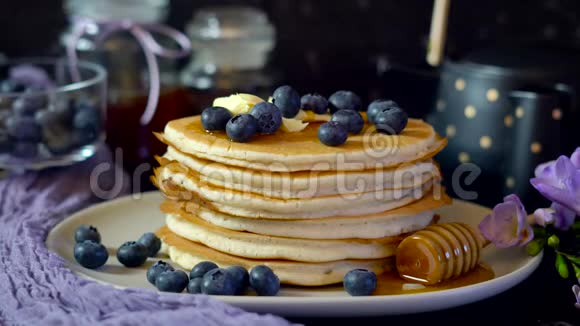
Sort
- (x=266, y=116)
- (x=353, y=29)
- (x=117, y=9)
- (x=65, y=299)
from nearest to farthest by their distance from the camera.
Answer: (x=65, y=299)
(x=266, y=116)
(x=117, y=9)
(x=353, y=29)

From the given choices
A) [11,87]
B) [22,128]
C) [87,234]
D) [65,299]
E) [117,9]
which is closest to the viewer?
[65,299]

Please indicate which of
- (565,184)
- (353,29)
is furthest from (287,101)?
(353,29)

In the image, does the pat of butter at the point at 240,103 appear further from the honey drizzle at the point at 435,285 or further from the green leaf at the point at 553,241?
the green leaf at the point at 553,241

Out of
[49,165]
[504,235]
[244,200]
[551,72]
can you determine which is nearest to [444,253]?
[504,235]

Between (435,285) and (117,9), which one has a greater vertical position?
(117,9)

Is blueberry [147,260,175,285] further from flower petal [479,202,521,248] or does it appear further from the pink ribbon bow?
the pink ribbon bow

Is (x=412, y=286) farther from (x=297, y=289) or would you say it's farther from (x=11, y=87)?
(x=11, y=87)

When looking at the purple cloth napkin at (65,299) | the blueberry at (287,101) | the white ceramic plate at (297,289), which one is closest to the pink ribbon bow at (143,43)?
the white ceramic plate at (297,289)

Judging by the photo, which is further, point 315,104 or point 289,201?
point 315,104

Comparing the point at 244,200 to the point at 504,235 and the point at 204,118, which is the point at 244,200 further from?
the point at 504,235
